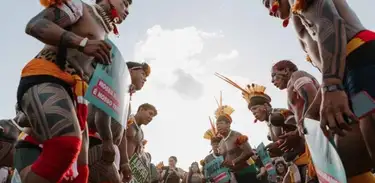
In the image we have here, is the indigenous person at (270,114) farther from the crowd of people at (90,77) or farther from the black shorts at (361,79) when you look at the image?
the black shorts at (361,79)

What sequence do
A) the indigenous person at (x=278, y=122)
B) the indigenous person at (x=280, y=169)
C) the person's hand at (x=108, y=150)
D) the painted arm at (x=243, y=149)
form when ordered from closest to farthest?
1. the person's hand at (x=108, y=150)
2. the indigenous person at (x=278, y=122)
3. the painted arm at (x=243, y=149)
4. the indigenous person at (x=280, y=169)

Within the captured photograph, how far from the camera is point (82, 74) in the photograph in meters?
3.04

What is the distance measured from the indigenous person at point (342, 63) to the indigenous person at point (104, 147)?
2013 millimetres

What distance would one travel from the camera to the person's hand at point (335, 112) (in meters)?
1.92

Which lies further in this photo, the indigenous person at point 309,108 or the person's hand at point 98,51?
the person's hand at point 98,51

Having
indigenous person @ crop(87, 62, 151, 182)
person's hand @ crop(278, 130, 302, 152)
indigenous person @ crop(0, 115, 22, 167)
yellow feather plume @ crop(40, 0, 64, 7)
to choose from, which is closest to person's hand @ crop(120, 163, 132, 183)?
indigenous person @ crop(87, 62, 151, 182)

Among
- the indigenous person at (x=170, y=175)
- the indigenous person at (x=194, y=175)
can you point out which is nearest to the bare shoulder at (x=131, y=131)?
the indigenous person at (x=194, y=175)

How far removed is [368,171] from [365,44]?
33.5 inches

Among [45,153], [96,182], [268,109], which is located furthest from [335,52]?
[268,109]

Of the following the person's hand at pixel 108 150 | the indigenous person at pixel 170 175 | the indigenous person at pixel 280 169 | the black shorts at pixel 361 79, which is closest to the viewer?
the black shorts at pixel 361 79

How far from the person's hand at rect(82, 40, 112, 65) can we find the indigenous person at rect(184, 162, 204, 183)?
1361 cm

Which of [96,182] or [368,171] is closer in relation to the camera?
[368,171]

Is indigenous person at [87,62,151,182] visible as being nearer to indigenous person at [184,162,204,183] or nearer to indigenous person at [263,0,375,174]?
indigenous person at [263,0,375,174]

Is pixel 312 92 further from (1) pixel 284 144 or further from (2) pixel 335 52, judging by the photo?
(2) pixel 335 52
